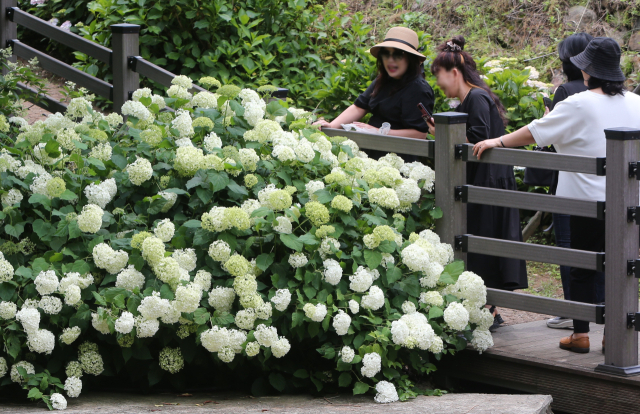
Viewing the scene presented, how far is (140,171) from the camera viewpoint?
12.3ft

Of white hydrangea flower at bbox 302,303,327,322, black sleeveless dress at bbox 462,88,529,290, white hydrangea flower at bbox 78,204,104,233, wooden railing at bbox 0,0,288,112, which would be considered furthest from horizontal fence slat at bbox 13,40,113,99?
white hydrangea flower at bbox 302,303,327,322

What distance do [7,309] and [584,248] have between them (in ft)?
9.21

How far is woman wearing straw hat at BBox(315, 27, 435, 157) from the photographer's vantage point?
15.1 feet

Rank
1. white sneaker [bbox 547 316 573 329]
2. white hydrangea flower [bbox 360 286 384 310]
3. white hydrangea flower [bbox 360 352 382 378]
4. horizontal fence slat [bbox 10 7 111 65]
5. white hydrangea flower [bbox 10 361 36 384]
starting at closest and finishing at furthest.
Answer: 1. white hydrangea flower [bbox 10 361 36 384]
2. white hydrangea flower [bbox 360 352 382 378]
3. white hydrangea flower [bbox 360 286 384 310]
4. white sneaker [bbox 547 316 573 329]
5. horizontal fence slat [bbox 10 7 111 65]

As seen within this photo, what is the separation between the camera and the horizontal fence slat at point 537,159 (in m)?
3.64

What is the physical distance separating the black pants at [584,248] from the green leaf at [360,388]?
3.82 ft

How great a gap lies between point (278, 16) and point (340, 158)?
3718 mm

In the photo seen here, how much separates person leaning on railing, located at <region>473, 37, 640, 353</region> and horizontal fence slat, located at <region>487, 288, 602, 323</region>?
0.55ft

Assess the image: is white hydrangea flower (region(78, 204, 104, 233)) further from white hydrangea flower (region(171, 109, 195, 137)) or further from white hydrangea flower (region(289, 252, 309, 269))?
white hydrangea flower (region(289, 252, 309, 269))

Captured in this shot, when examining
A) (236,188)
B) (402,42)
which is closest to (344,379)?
(236,188)

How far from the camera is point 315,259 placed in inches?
144

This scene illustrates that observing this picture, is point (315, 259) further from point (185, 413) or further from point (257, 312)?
point (185, 413)

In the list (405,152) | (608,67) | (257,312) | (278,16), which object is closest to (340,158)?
(405,152)

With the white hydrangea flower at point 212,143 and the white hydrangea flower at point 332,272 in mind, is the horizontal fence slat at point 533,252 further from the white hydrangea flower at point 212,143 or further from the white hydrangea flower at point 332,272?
the white hydrangea flower at point 212,143
